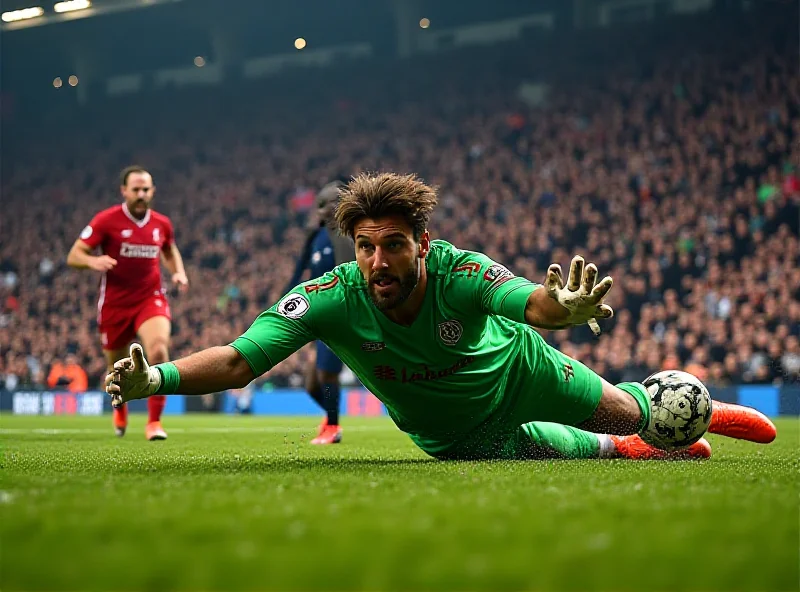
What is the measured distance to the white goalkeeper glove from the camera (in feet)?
12.1

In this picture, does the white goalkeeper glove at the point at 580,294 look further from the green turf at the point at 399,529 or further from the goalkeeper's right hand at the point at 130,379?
the goalkeeper's right hand at the point at 130,379

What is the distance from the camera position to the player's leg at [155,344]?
8.45m

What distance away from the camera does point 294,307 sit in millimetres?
4613

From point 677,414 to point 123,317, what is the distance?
527 cm

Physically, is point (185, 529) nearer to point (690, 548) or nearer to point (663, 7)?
point (690, 548)

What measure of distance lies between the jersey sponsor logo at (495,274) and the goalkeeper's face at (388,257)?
12.1 inches

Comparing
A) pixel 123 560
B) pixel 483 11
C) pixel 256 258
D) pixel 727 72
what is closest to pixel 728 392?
pixel 727 72

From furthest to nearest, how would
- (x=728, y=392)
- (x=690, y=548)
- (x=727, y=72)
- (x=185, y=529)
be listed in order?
(x=727, y=72)
(x=728, y=392)
(x=185, y=529)
(x=690, y=548)

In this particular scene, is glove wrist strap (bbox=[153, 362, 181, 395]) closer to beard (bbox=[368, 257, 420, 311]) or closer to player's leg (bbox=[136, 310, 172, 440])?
beard (bbox=[368, 257, 420, 311])

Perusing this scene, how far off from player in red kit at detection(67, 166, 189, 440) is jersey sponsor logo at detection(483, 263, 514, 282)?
4.73m

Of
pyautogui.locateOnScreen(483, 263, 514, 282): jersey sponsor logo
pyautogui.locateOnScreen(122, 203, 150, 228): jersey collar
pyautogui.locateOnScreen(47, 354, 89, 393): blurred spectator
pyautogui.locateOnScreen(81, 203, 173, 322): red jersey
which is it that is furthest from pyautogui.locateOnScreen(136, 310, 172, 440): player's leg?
pyautogui.locateOnScreen(47, 354, 89, 393): blurred spectator

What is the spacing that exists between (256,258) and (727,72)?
458 inches

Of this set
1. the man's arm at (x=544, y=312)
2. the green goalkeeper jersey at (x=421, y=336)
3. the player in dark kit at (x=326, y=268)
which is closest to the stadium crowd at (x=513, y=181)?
the player in dark kit at (x=326, y=268)

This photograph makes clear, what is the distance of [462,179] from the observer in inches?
960
